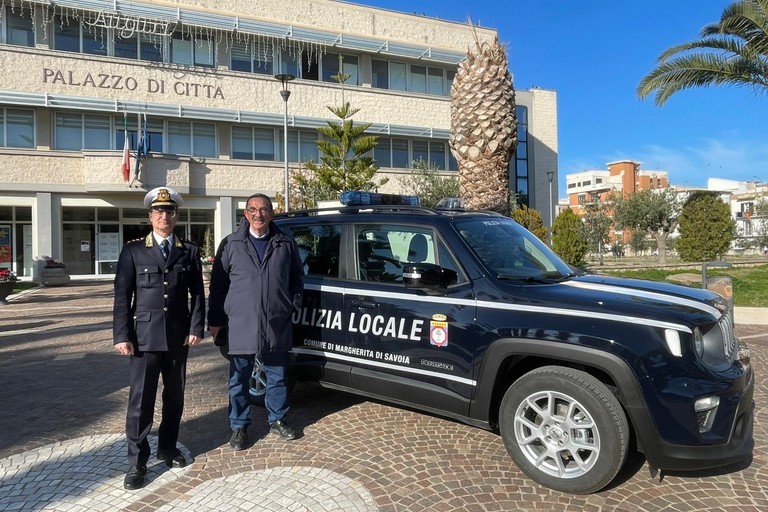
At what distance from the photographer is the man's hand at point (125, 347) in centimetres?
357

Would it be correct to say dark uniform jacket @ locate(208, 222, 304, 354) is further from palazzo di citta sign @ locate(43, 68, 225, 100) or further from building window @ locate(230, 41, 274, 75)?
building window @ locate(230, 41, 274, 75)

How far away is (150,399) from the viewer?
378cm

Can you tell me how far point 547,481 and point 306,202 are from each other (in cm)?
1742

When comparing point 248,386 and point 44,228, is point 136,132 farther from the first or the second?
point 248,386

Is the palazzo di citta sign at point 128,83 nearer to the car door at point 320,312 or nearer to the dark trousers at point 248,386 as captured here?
the car door at point 320,312

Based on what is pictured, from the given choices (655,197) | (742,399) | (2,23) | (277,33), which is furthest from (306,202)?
(655,197)

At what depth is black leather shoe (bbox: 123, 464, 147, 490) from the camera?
3543 millimetres

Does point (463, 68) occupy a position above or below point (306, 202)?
above

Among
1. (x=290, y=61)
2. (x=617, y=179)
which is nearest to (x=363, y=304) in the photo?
(x=290, y=61)

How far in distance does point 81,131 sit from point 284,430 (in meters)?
23.1

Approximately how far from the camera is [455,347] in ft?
12.4

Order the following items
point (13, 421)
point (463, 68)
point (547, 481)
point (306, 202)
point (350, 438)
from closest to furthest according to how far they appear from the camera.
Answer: point (547, 481)
point (350, 438)
point (13, 421)
point (463, 68)
point (306, 202)

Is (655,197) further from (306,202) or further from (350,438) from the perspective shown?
(350,438)

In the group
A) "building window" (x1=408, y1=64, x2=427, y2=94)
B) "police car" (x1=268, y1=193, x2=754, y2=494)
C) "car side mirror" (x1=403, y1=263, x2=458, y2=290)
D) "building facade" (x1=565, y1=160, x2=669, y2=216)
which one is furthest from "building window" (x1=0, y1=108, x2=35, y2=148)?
"building facade" (x1=565, y1=160, x2=669, y2=216)
